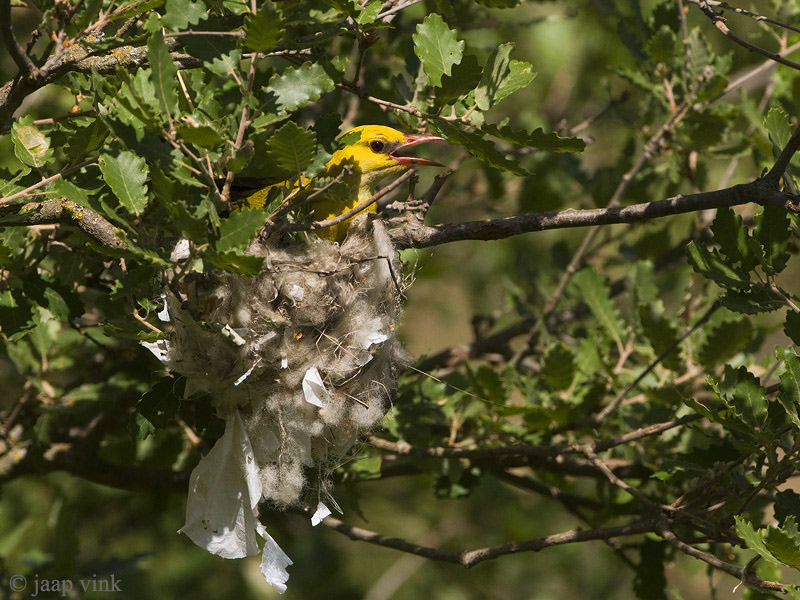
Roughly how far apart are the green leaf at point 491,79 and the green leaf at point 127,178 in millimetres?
894

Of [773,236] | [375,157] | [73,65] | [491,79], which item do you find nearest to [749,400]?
[773,236]

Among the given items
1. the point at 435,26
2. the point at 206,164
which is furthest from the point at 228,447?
the point at 435,26

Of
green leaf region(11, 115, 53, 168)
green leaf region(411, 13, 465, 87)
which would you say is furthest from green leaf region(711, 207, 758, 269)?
green leaf region(11, 115, 53, 168)

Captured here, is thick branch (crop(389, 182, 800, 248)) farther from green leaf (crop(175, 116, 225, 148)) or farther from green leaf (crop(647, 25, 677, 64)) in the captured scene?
green leaf (crop(647, 25, 677, 64))

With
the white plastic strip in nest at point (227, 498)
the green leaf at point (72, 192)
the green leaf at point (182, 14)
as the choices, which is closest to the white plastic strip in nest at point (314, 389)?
the white plastic strip in nest at point (227, 498)

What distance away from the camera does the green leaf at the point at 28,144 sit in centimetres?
233

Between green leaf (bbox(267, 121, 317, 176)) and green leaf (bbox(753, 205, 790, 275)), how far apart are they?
126 cm

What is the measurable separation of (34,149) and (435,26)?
1124 millimetres

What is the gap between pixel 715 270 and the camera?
2.49m

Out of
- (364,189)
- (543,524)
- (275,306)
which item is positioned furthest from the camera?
(543,524)

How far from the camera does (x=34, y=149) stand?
2.34m

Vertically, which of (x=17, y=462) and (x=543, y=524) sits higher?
(x=17, y=462)

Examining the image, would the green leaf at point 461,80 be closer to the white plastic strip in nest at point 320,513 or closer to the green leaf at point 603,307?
the white plastic strip in nest at point 320,513

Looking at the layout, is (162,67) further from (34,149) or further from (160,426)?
A: (160,426)
